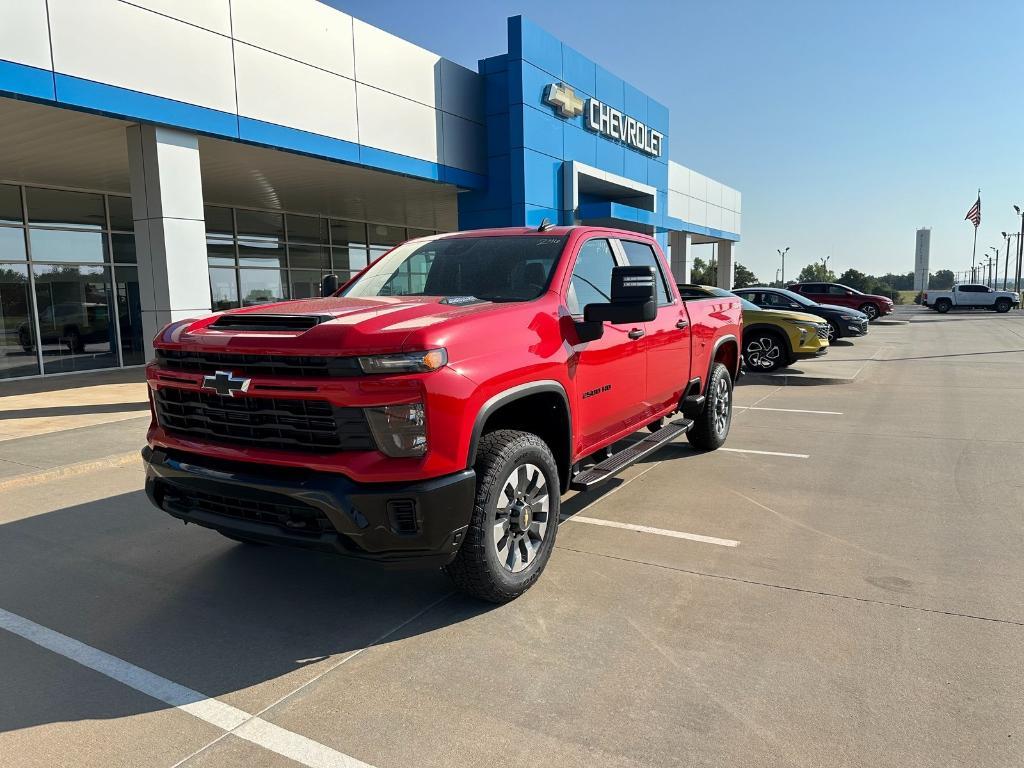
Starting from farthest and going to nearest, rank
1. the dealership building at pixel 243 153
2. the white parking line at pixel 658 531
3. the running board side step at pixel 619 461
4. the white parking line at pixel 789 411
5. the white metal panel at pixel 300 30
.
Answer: the white metal panel at pixel 300 30 → the dealership building at pixel 243 153 → the white parking line at pixel 789 411 → the white parking line at pixel 658 531 → the running board side step at pixel 619 461

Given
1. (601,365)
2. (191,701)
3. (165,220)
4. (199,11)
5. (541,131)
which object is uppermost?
(199,11)

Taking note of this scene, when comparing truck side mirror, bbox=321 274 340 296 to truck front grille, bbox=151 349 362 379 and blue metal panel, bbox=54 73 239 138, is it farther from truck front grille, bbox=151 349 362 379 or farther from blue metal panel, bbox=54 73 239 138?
blue metal panel, bbox=54 73 239 138

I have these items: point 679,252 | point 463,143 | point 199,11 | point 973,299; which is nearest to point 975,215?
point 973,299

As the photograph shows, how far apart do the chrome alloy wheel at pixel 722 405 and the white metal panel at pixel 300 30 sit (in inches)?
357

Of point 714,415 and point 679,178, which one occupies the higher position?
point 679,178

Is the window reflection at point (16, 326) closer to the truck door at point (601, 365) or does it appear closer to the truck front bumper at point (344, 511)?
the truck front bumper at point (344, 511)

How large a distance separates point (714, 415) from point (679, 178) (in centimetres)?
2725

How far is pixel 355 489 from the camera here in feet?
9.89

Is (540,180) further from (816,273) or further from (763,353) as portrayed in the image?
(816,273)

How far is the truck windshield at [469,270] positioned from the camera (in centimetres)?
431

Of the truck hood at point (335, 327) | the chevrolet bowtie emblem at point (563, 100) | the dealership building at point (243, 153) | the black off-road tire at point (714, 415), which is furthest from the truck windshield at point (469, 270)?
the chevrolet bowtie emblem at point (563, 100)

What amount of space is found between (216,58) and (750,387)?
32.5 ft

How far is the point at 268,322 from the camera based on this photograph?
3.50m

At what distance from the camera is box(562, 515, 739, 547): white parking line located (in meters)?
4.54
